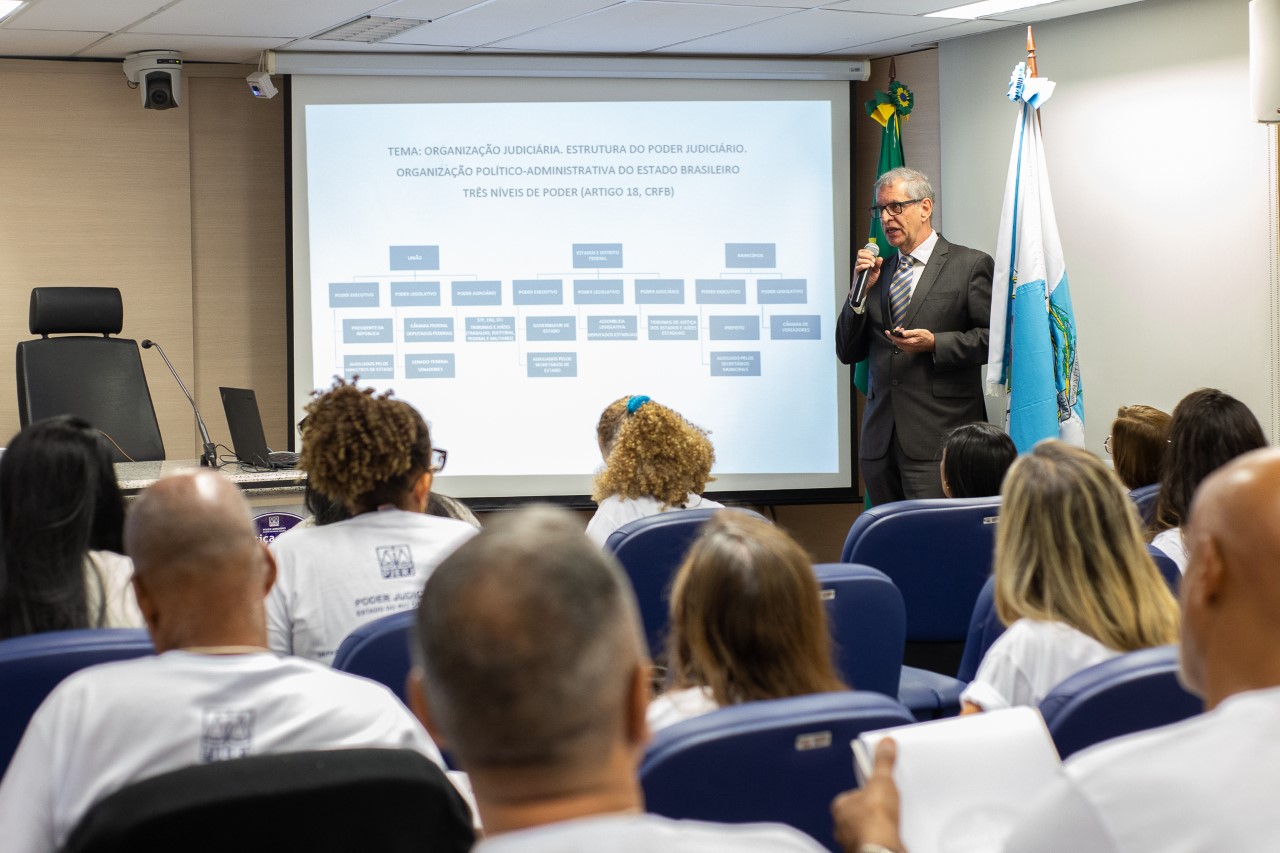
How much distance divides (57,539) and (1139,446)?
9.03 ft

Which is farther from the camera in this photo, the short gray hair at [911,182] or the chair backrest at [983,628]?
the short gray hair at [911,182]

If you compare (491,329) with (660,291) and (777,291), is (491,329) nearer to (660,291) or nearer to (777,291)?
(660,291)

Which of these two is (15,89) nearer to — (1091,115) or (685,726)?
(1091,115)

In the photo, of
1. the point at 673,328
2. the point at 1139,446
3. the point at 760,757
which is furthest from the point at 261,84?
the point at 760,757

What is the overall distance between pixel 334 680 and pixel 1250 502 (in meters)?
0.99

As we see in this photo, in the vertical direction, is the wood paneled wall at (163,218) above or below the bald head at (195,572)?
above

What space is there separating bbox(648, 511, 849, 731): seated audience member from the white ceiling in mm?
3872

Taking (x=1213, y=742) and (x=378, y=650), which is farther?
(x=378, y=650)

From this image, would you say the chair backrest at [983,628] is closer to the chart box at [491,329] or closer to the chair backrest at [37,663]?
the chair backrest at [37,663]

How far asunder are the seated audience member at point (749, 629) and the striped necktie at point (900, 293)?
374 centimetres

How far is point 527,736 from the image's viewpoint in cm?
85

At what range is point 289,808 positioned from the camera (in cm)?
122

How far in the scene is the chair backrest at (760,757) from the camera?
1.43m

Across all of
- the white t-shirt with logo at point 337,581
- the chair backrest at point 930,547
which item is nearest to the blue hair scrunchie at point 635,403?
the chair backrest at point 930,547
